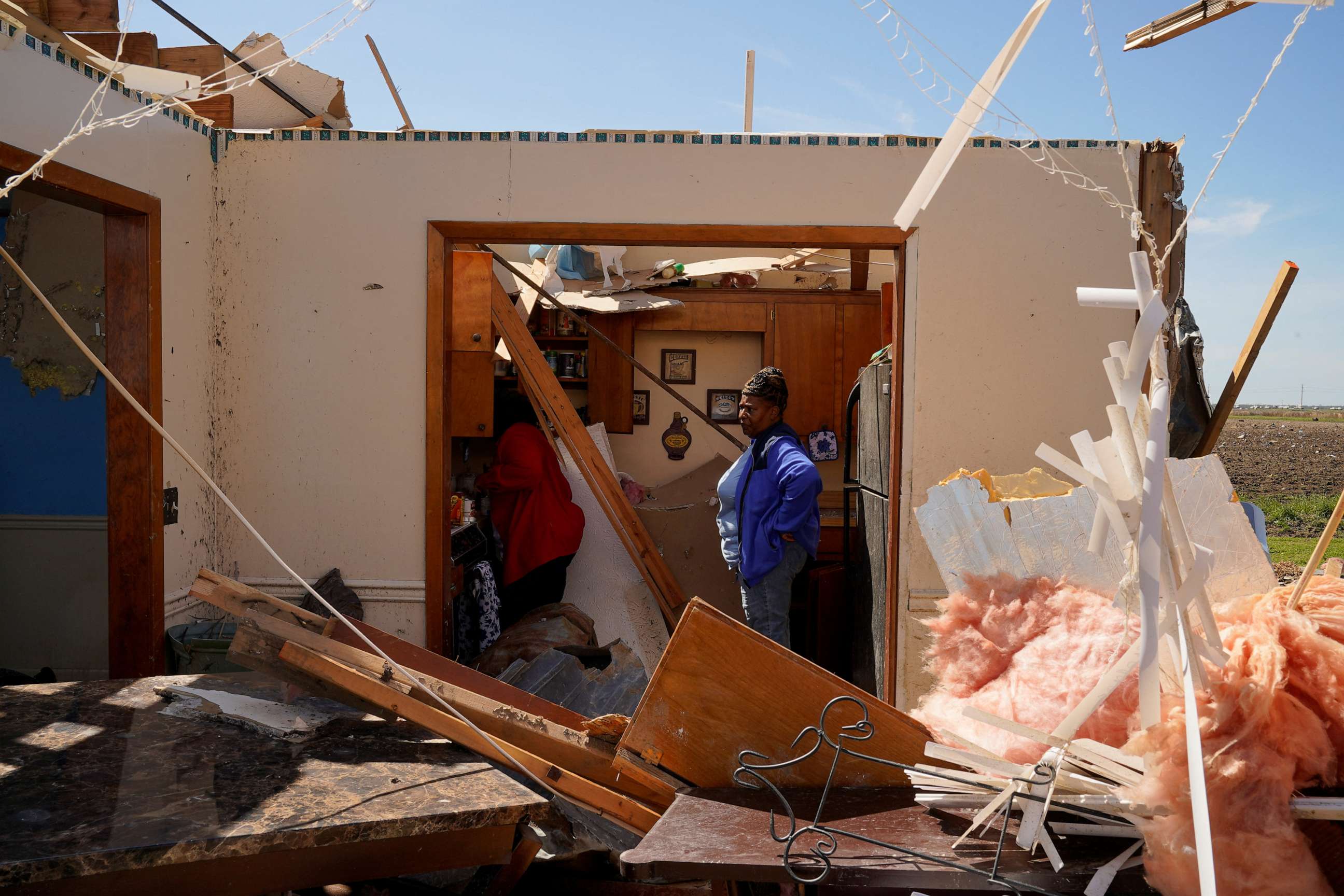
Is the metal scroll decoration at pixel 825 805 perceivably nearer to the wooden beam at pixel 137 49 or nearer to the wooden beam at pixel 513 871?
the wooden beam at pixel 513 871

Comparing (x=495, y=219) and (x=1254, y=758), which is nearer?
(x=1254, y=758)

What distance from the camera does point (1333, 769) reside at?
168 centimetres

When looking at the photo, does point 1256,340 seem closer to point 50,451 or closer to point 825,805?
point 825,805

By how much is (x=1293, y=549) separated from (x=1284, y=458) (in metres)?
9.68

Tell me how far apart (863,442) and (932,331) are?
3.99 feet

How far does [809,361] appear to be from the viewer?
758cm

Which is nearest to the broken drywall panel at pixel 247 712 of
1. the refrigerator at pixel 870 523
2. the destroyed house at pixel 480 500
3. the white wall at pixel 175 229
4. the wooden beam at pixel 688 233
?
the destroyed house at pixel 480 500

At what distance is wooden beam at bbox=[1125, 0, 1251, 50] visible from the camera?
3186 millimetres

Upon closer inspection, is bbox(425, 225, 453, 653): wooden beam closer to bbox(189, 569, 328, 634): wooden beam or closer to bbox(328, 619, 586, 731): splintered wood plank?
bbox(328, 619, 586, 731): splintered wood plank

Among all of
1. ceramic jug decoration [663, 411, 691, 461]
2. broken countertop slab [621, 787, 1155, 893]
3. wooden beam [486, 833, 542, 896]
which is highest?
ceramic jug decoration [663, 411, 691, 461]

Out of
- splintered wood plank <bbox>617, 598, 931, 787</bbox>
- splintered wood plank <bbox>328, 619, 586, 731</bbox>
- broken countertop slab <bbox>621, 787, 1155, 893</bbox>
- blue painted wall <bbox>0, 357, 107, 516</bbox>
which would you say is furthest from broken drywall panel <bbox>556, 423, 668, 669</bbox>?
broken countertop slab <bbox>621, 787, 1155, 893</bbox>

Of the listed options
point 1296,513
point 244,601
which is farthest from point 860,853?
point 1296,513

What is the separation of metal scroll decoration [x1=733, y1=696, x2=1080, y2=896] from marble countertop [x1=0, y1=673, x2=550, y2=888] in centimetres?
68

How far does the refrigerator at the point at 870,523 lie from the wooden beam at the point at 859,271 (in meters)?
2.14
